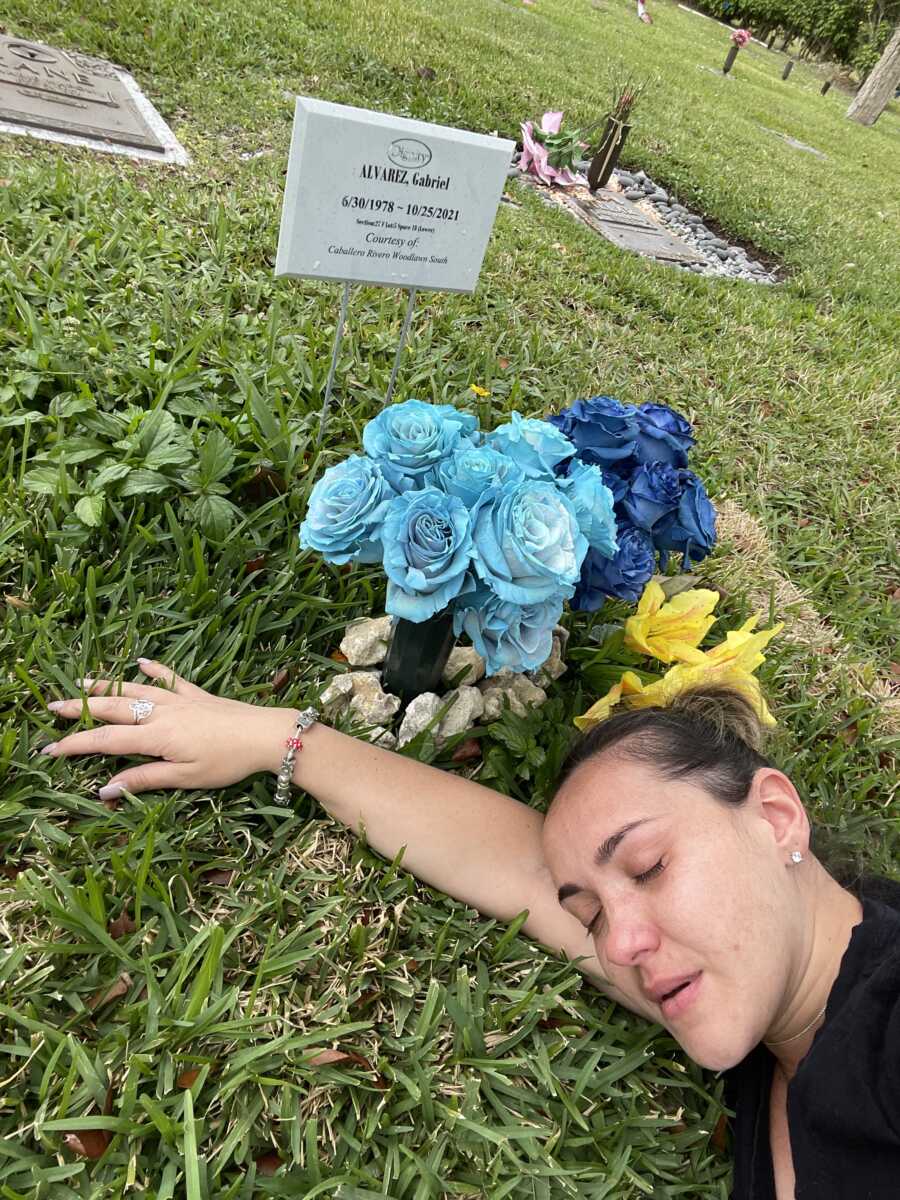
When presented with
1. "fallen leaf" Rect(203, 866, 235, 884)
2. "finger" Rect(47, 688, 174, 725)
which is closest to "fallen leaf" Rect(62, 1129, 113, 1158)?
"fallen leaf" Rect(203, 866, 235, 884)

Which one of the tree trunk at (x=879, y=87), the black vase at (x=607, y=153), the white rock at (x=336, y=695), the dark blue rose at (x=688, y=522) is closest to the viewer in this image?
the dark blue rose at (x=688, y=522)

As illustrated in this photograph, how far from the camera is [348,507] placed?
4.50ft

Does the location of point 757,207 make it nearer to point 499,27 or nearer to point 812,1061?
point 499,27

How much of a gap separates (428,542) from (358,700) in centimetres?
66

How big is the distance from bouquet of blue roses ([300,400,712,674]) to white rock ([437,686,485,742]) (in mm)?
339

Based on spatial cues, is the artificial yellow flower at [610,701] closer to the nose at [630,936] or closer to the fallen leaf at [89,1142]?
the nose at [630,936]

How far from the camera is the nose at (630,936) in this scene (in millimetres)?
1337

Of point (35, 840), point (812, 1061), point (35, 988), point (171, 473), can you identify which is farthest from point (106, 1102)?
point (171, 473)

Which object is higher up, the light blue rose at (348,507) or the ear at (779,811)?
the light blue rose at (348,507)

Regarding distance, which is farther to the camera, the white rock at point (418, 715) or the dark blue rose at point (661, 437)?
the white rock at point (418, 715)

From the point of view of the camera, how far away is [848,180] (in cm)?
919

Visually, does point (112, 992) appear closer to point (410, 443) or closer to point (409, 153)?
point (410, 443)

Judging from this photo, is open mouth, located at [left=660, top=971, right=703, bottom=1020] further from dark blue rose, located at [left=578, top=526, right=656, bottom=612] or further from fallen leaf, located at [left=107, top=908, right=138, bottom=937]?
fallen leaf, located at [left=107, top=908, right=138, bottom=937]

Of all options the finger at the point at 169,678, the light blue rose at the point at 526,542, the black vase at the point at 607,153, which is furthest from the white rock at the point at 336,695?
the black vase at the point at 607,153
